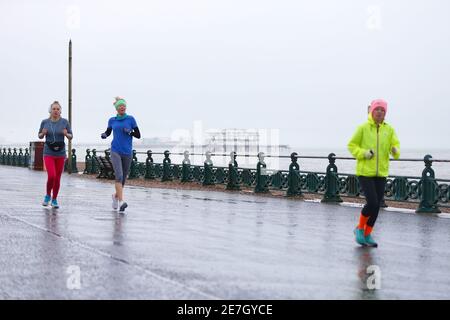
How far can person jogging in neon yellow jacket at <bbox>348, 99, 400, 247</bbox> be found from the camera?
1154 centimetres

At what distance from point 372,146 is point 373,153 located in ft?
0.53

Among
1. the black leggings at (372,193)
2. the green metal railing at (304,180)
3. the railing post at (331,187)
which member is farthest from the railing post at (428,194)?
the black leggings at (372,193)

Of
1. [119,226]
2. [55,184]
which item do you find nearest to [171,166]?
[55,184]

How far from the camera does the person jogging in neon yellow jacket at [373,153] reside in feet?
37.9

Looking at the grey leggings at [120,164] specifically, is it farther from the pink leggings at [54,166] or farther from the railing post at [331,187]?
the railing post at [331,187]

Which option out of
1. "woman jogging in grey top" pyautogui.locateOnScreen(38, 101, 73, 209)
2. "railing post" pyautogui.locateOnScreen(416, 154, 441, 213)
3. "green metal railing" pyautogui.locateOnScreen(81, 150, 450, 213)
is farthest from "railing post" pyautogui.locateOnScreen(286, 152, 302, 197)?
"woman jogging in grey top" pyautogui.locateOnScreen(38, 101, 73, 209)

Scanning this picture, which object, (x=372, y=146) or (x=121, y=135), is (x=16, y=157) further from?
(x=372, y=146)

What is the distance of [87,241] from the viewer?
11.1m

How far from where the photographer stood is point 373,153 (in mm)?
11477

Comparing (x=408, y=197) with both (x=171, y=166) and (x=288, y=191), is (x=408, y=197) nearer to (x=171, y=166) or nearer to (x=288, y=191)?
(x=288, y=191)

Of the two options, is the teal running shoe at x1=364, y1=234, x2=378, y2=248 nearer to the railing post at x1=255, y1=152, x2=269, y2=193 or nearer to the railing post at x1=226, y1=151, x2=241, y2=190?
the railing post at x1=255, y1=152, x2=269, y2=193

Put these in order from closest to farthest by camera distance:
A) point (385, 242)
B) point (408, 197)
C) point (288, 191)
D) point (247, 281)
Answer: point (247, 281) → point (385, 242) → point (408, 197) → point (288, 191)

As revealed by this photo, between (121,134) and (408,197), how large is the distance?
7.22 m
